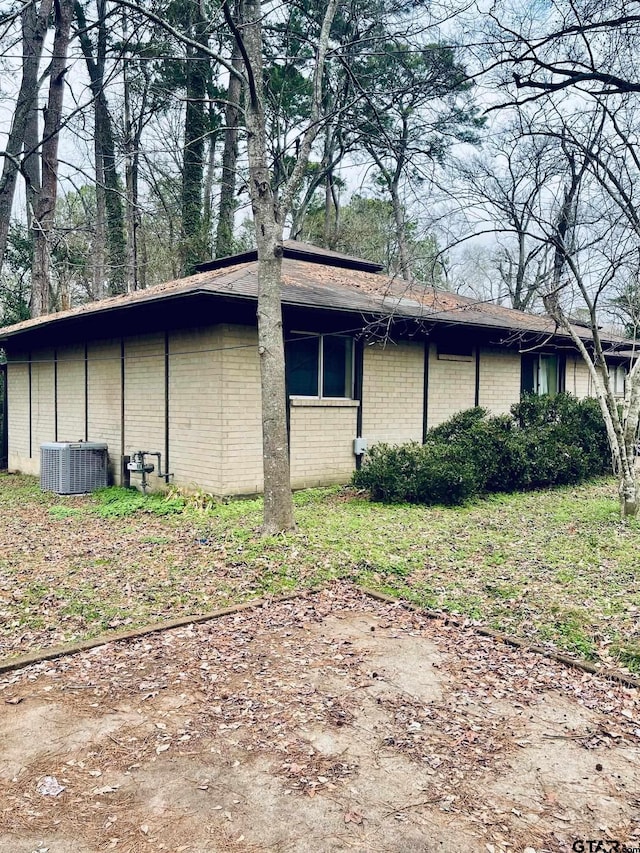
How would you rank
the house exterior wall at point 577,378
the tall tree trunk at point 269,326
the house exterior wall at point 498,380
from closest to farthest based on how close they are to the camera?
1. the tall tree trunk at point 269,326
2. the house exterior wall at point 498,380
3. the house exterior wall at point 577,378

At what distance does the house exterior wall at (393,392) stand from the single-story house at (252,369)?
0.08ft

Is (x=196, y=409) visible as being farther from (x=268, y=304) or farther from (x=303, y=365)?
(x=268, y=304)

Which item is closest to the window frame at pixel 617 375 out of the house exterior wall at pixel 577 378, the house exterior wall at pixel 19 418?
the house exterior wall at pixel 577 378

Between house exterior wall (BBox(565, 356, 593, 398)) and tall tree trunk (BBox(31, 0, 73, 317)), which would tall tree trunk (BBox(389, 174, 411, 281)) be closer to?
house exterior wall (BBox(565, 356, 593, 398))

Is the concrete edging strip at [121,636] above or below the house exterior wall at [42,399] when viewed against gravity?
below

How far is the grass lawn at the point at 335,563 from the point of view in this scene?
15.4 feet

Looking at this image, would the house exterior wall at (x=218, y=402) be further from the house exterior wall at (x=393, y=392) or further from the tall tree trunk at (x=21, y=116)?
the tall tree trunk at (x=21, y=116)

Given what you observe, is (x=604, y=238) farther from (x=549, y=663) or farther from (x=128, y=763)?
(x=128, y=763)

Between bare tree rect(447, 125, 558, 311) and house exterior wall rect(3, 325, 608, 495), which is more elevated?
bare tree rect(447, 125, 558, 311)

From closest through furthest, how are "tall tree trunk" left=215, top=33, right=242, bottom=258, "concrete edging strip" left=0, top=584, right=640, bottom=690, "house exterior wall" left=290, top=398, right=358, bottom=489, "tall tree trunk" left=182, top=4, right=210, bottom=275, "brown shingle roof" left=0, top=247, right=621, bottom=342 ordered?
"concrete edging strip" left=0, top=584, right=640, bottom=690, "brown shingle roof" left=0, top=247, right=621, bottom=342, "house exterior wall" left=290, top=398, right=358, bottom=489, "tall tree trunk" left=182, top=4, right=210, bottom=275, "tall tree trunk" left=215, top=33, right=242, bottom=258

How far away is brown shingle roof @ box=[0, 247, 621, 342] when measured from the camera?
29.9 feet

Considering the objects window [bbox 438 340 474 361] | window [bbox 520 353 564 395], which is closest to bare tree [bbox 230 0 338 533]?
window [bbox 438 340 474 361]

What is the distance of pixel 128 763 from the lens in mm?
2889

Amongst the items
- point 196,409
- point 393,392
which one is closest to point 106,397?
point 196,409
